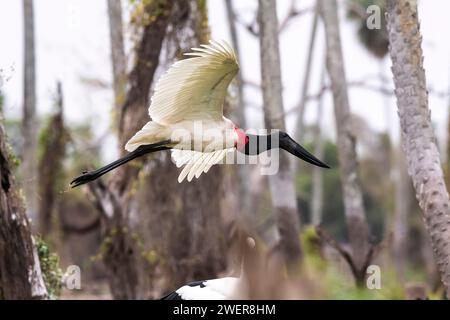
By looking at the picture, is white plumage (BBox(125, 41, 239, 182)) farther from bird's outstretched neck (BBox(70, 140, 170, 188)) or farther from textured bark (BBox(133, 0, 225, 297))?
textured bark (BBox(133, 0, 225, 297))

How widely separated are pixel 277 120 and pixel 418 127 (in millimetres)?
4080

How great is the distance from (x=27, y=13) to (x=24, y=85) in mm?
1392

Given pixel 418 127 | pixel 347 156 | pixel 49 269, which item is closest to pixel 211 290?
pixel 418 127

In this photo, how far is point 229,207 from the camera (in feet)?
48.1

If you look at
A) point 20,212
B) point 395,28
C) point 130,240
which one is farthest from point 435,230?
point 130,240

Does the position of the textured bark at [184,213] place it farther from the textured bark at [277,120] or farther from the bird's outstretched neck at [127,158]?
the bird's outstretched neck at [127,158]

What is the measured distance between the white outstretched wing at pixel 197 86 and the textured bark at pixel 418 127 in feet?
6.18

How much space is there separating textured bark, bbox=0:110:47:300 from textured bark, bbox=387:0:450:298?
3926mm

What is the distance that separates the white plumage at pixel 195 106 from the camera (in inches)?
314

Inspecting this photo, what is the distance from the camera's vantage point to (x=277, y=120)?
41.6 feet

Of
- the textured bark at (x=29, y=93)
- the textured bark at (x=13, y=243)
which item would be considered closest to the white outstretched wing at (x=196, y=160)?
the textured bark at (x=13, y=243)

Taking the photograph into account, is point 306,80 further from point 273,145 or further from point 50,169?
point 273,145
